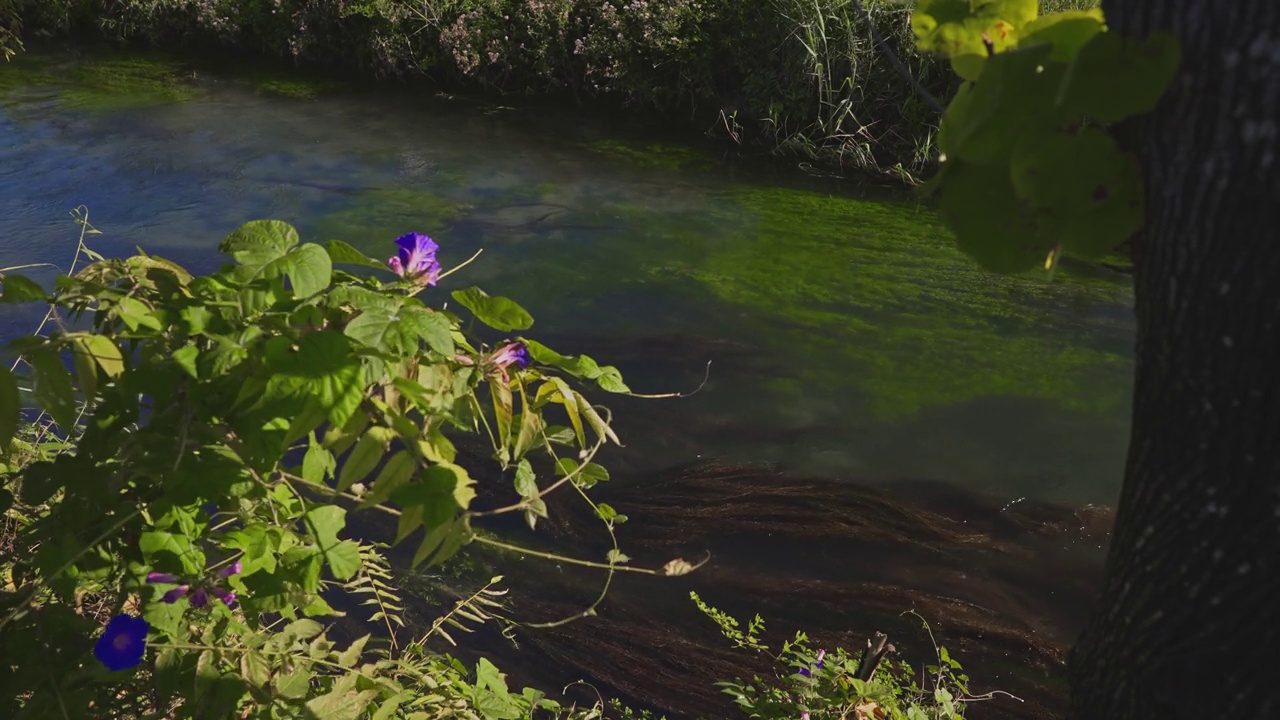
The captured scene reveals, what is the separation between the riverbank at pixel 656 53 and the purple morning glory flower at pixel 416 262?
5.13m

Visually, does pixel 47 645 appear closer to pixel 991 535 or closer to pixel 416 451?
pixel 416 451

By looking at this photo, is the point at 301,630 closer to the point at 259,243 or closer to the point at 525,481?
the point at 525,481

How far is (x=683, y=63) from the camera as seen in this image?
313 inches

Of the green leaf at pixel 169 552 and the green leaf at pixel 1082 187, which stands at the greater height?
the green leaf at pixel 1082 187

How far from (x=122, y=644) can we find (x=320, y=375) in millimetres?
475

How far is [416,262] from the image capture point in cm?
140

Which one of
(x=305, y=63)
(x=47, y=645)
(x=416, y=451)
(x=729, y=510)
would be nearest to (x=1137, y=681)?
(x=416, y=451)

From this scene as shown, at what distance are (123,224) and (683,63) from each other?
4.22 metres

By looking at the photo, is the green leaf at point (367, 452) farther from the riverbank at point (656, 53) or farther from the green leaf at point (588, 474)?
the riverbank at point (656, 53)

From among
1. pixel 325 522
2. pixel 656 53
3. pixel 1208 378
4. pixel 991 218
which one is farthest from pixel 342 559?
pixel 656 53

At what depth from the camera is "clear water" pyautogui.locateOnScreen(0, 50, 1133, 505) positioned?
13.7 feet

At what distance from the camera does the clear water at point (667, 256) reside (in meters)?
4.18

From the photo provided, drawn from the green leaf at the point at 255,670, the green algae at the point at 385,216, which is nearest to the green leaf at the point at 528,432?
the green leaf at the point at 255,670

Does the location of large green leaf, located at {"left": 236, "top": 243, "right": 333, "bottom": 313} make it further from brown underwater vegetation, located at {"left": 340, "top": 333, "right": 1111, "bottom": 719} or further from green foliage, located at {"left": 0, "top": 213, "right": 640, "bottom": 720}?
brown underwater vegetation, located at {"left": 340, "top": 333, "right": 1111, "bottom": 719}
